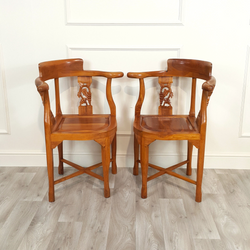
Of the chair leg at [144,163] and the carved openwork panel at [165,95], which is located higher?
the carved openwork panel at [165,95]

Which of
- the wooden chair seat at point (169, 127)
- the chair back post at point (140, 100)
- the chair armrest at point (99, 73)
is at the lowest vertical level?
the wooden chair seat at point (169, 127)

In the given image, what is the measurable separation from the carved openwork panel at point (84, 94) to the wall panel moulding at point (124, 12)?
1.30ft

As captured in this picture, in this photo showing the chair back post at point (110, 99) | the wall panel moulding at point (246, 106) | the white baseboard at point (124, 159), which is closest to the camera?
the chair back post at point (110, 99)

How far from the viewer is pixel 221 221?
6.27 ft

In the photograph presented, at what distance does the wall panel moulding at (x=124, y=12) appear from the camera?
7.34ft

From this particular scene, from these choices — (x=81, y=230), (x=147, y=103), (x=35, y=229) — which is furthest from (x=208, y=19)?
(x=35, y=229)

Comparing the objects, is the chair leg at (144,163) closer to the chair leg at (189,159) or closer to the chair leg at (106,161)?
the chair leg at (106,161)

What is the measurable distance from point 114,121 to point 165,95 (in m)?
0.42

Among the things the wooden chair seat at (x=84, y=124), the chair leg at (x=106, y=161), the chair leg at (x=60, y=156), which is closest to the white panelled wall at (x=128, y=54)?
the chair leg at (x=60, y=156)

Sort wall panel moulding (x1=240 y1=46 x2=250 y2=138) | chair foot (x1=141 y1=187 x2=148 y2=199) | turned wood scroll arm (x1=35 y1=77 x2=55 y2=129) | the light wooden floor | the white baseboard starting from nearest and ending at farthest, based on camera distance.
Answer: the light wooden floor → turned wood scroll arm (x1=35 y1=77 x2=55 y2=129) → chair foot (x1=141 y1=187 x2=148 y2=199) → wall panel moulding (x1=240 y1=46 x2=250 y2=138) → the white baseboard

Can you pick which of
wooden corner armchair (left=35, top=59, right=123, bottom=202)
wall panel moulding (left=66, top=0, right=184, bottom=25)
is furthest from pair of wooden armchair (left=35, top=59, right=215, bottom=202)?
wall panel moulding (left=66, top=0, right=184, bottom=25)

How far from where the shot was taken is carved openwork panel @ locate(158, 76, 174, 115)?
2.28 meters

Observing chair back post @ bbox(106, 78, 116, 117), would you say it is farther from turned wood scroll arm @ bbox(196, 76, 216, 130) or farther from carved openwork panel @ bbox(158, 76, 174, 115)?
turned wood scroll arm @ bbox(196, 76, 216, 130)

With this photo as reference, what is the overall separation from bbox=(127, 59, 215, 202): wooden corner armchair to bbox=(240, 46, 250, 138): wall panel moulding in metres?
0.42
